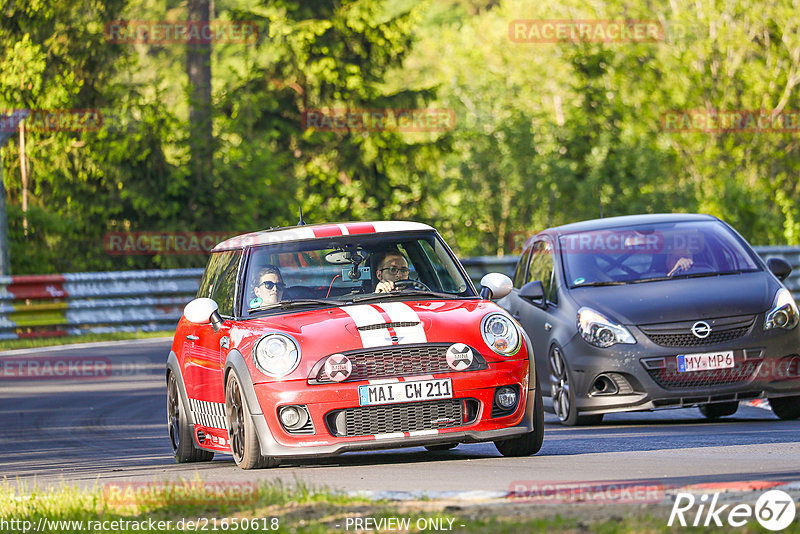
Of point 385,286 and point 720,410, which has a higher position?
point 385,286

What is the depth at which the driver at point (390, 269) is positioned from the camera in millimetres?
9656

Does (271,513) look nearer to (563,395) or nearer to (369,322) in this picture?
(369,322)

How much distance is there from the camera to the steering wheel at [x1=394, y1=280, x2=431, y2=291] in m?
9.63

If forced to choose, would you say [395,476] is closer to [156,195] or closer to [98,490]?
[98,490]

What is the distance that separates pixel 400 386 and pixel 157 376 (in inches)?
395

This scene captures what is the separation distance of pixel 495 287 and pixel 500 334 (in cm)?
89

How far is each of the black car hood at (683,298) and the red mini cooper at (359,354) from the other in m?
2.01

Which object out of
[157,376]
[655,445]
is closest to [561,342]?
[655,445]

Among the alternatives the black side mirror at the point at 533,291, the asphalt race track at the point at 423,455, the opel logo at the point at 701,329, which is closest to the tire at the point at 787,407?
the asphalt race track at the point at 423,455

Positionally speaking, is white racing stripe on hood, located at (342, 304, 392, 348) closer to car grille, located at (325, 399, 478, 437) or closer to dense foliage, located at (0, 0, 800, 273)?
car grille, located at (325, 399, 478, 437)

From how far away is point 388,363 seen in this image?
859 cm

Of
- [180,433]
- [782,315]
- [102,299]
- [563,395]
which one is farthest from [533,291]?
[102,299]

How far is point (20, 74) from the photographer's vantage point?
3144cm

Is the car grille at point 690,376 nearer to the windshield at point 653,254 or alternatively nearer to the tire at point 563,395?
the tire at point 563,395
